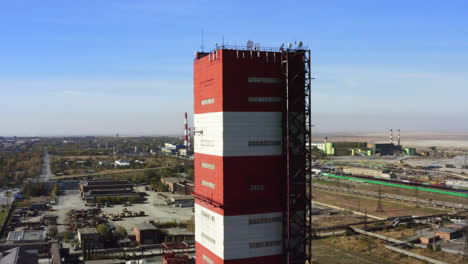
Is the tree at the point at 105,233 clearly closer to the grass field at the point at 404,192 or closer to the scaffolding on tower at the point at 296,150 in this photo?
the scaffolding on tower at the point at 296,150

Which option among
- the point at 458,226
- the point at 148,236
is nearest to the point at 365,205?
the point at 458,226

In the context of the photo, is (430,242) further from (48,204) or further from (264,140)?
(48,204)

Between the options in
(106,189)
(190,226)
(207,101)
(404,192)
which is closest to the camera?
(207,101)

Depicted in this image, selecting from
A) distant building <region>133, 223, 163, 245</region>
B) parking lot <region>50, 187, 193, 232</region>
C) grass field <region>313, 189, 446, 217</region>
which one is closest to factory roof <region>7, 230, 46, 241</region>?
parking lot <region>50, 187, 193, 232</region>

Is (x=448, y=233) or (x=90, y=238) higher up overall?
(x=448, y=233)

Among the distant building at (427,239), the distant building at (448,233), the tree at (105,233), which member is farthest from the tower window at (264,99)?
the distant building at (448,233)

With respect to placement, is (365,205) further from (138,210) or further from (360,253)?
(138,210)

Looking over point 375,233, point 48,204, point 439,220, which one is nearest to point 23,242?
point 48,204
